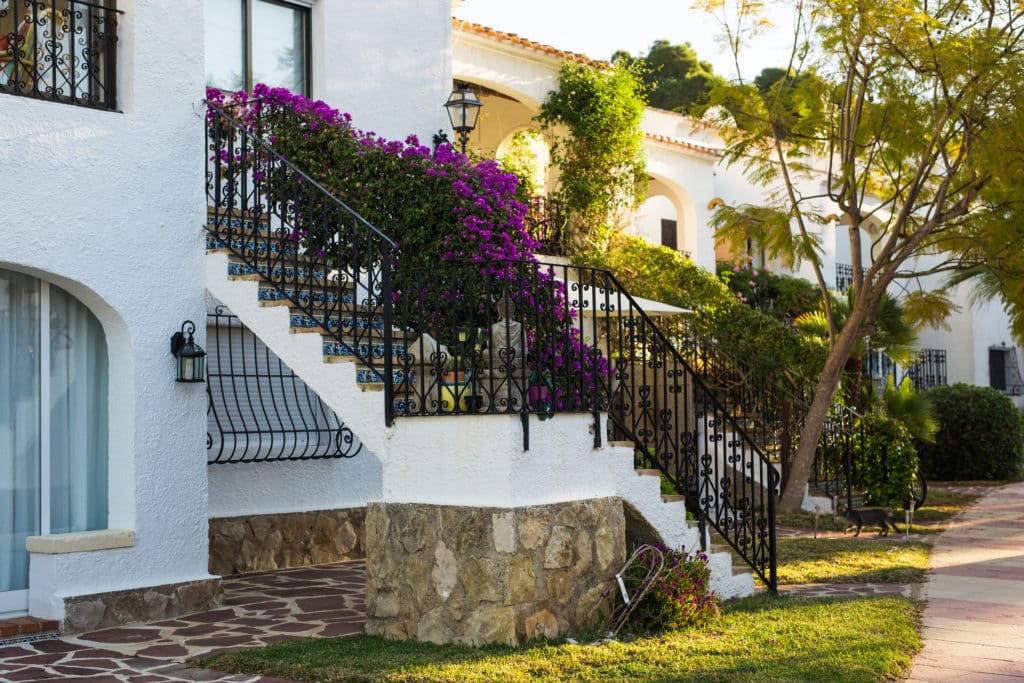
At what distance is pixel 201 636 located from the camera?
7.71 m

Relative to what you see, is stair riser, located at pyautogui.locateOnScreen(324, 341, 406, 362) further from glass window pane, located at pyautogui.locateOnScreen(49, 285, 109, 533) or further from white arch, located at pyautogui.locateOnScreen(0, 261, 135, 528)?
glass window pane, located at pyautogui.locateOnScreen(49, 285, 109, 533)

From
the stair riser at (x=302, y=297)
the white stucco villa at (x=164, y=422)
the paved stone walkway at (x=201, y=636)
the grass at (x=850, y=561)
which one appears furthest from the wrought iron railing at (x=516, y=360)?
the paved stone walkway at (x=201, y=636)

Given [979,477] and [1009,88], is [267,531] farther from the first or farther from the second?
[979,477]

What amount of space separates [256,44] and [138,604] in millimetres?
5740

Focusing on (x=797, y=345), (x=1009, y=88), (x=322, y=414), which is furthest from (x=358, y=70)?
(x=797, y=345)

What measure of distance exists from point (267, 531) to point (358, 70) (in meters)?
4.83

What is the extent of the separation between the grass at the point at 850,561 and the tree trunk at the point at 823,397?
1.67m

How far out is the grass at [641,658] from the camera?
21.0 feet

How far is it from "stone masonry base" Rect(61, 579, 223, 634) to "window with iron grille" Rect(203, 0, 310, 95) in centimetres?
494

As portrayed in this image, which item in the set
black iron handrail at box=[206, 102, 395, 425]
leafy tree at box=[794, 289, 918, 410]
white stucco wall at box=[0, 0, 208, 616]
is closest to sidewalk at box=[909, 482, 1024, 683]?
leafy tree at box=[794, 289, 918, 410]

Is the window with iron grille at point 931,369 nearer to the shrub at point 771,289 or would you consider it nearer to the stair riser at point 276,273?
the shrub at point 771,289

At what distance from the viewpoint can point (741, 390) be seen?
15.7 metres


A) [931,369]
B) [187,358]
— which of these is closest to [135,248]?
[187,358]

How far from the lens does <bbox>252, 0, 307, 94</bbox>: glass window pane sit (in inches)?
447
